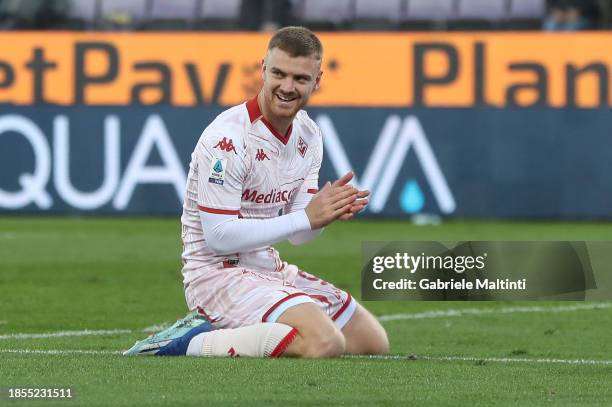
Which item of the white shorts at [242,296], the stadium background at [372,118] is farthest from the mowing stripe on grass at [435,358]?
the stadium background at [372,118]

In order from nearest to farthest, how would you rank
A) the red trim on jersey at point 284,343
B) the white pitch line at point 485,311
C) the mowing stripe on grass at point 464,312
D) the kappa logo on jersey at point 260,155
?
the red trim on jersey at point 284,343 → the kappa logo on jersey at point 260,155 → the mowing stripe on grass at point 464,312 → the white pitch line at point 485,311

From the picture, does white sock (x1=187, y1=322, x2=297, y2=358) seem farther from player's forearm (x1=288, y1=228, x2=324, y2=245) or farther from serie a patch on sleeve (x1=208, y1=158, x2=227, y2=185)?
serie a patch on sleeve (x1=208, y1=158, x2=227, y2=185)

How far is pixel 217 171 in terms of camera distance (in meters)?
7.41

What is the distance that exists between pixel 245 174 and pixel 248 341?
794 millimetres

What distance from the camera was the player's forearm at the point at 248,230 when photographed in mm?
7387

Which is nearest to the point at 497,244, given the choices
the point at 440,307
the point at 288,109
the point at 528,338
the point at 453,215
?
the point at 288,109

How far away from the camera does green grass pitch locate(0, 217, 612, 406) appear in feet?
20.4

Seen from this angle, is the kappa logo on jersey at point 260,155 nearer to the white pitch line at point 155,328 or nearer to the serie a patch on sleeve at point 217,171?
the serie a patch on sleeve at point 217,171

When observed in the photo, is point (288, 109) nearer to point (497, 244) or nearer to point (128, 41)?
point (497, 244)

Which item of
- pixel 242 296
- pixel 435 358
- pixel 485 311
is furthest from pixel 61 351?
pixel 485 311

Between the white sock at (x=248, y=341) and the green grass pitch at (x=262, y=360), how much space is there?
15cm

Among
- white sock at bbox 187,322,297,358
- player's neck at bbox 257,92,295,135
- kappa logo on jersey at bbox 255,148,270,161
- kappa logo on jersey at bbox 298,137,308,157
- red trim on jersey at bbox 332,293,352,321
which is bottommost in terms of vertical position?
red trim on jersey at bbox 332,293,352,321

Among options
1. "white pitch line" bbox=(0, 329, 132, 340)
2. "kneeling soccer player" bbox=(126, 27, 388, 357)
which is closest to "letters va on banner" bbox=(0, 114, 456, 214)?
"white pitch line" bbox=(0, 329, 132, 340)

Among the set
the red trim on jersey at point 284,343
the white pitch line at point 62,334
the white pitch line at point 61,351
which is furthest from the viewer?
the white pitch line at point 62,334
